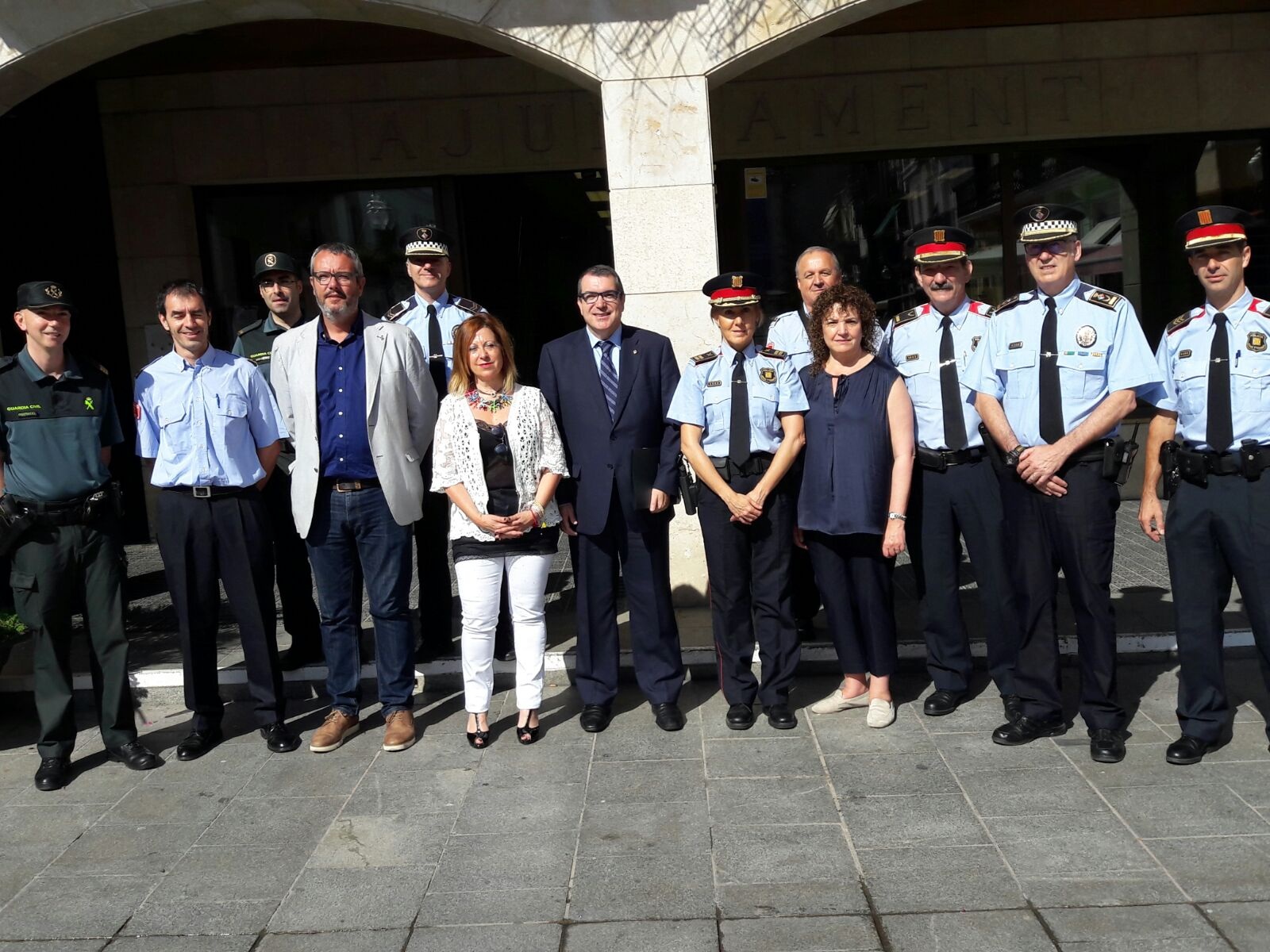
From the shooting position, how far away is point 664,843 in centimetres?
398

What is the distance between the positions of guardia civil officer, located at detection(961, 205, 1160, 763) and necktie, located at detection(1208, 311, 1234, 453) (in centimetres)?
20

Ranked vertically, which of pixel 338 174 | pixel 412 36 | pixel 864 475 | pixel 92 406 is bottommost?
pixel 864 475

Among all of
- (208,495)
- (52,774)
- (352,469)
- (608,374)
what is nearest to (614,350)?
(608,374)

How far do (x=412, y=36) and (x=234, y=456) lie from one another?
4.86m

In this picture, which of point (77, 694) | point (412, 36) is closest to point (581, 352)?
point (77, 694)

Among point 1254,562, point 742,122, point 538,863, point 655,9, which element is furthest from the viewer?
point 742,122

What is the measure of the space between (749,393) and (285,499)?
2484mm

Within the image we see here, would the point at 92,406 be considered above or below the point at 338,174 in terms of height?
below

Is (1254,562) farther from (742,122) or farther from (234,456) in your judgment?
(742,122)

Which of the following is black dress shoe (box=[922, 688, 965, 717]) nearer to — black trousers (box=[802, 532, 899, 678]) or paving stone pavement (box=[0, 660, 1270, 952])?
paving stone pavement (box=[0, 660, 1270, 952])

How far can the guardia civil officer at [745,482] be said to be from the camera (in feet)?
16.5

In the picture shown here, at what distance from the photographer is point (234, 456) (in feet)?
16.6

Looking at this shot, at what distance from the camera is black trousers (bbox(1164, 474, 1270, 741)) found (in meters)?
4.43

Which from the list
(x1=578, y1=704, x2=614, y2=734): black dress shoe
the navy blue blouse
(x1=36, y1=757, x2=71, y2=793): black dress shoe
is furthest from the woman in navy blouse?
(x1=36, y1=757, x2=71, y2=793): black dress shoe
